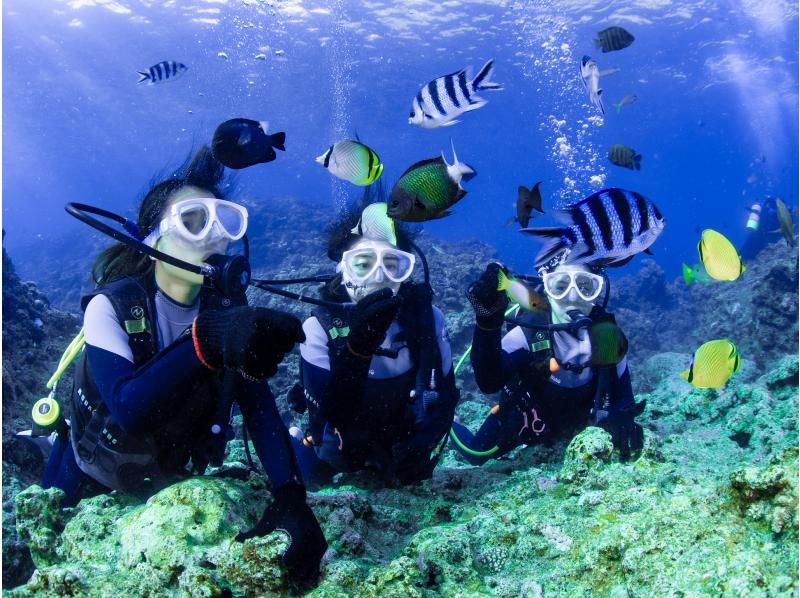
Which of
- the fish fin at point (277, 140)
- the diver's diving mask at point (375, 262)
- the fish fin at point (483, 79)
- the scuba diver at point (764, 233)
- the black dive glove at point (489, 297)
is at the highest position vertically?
the fish fin at point (483, 79)

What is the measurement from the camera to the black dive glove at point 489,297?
10.3 feet

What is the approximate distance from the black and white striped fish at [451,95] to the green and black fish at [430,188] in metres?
0.86

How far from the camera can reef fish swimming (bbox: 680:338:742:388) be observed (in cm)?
350

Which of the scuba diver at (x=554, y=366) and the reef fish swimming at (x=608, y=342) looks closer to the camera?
the reef fish swimming at (x=608, y=342)

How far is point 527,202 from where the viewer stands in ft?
11.2

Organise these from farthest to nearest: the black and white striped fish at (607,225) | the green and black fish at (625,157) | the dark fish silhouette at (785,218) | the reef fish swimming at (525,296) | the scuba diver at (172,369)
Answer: the dark fish silhouette at (785,218), the green and black fish at (625,157), the reef fish swimming at (525,296), the black and white striped fish at (607,225), the scuba diver at (172,369)

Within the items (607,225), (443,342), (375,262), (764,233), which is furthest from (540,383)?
(764,233)

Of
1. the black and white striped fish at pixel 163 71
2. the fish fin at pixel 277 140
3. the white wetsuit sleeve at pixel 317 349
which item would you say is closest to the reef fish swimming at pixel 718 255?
the white wetsuit sleeve at pixel 317 349

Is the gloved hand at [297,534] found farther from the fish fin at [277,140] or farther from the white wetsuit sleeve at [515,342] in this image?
the white wetsuit sleeve at [515,342]

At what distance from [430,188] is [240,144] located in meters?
1.60

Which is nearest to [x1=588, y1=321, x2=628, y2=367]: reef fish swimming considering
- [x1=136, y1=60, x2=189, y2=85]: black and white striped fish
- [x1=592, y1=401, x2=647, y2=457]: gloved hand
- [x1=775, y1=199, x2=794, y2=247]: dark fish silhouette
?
[x1=592, y1=401, x2=647, y2=457]: gloved hand

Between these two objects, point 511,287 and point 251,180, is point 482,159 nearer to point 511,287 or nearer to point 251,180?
point 251,180

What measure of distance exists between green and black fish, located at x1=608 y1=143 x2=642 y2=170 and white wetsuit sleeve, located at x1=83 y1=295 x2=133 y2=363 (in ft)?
18.0

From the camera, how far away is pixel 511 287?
2.98 meters
